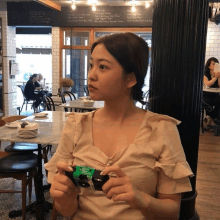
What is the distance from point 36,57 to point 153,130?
14275 millimetres

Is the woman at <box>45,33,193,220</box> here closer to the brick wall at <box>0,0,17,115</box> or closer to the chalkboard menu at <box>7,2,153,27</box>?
the chalkboard menu at <box>7,2,153,27</box>

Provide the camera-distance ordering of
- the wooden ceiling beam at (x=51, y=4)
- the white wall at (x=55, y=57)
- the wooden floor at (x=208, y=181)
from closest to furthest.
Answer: the wooden floor at (x=208, y=181)
the wooden ceiling beam at (x=51, y=4)
the white wall at (x=55, y=57)

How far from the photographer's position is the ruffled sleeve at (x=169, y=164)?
1.03 m

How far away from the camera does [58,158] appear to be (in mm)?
1145

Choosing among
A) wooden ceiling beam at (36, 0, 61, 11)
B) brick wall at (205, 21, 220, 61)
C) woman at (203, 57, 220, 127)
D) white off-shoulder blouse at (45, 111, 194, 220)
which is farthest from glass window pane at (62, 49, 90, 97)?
white off-shoulder blouse at (45, 111, 194, 220)

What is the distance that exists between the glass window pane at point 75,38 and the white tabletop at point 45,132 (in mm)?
5266

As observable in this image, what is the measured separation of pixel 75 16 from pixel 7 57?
219 centimetres

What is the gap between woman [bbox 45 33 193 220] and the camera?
1.04 metres

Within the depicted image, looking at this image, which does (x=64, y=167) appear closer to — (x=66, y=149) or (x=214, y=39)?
(x=66, y=149)

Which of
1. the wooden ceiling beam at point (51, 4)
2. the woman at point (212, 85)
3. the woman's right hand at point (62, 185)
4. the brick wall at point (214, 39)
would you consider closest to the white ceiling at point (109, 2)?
the wooden ceiling beam at point (51, 4)

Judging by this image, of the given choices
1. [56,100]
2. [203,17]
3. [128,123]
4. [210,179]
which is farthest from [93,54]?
[56,100]

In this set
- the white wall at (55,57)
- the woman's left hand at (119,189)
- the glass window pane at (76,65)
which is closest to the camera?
the woman's left hand at (119,189)

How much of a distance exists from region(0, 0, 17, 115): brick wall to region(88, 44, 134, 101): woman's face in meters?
7.15

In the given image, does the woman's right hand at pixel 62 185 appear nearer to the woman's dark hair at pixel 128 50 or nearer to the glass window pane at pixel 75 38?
the woman's dark hair at pixel 128 50
